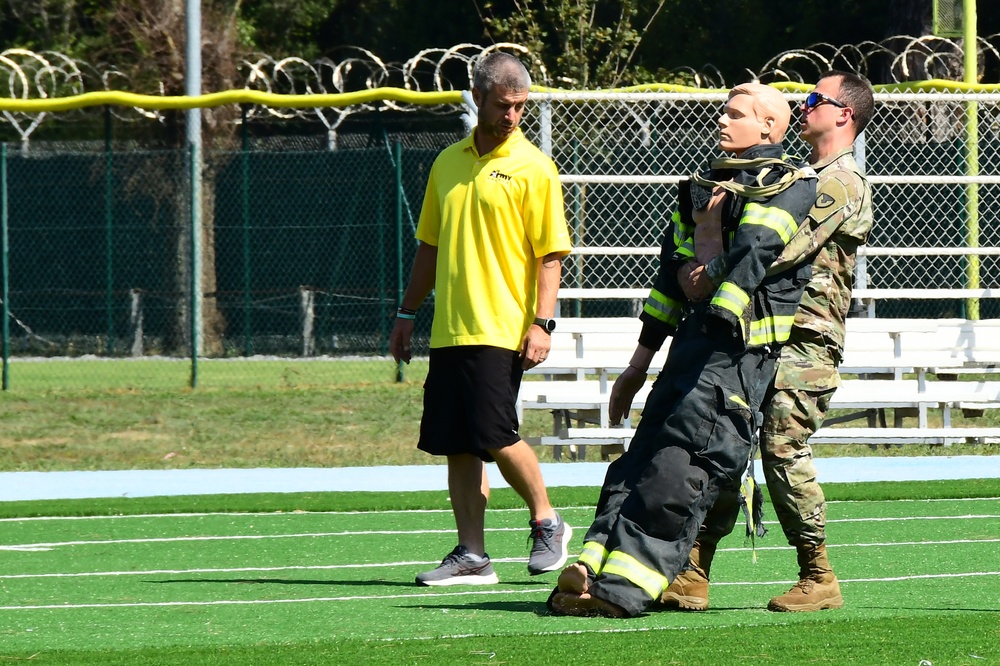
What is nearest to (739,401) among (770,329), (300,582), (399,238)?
(770,329)

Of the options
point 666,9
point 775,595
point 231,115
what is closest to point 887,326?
point 775,595

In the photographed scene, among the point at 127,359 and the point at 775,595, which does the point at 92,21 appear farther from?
the point at 775,595

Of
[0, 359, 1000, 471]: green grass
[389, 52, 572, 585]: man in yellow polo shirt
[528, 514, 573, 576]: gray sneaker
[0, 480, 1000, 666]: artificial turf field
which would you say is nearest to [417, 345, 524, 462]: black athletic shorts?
[389, 52, 572, 585]: man in yellow polo shirt

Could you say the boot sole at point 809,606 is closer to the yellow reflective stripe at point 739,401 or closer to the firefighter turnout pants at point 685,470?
the firefighter turnout pants at point 685,470

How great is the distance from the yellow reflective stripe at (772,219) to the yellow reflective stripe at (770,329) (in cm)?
28

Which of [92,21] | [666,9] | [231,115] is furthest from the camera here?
[92,21]

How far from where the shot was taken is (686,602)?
6195 mm

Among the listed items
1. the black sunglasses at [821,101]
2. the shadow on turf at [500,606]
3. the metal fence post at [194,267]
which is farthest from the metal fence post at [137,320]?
the black sunglasses at [821,101]

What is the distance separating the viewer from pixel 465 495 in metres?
7.01

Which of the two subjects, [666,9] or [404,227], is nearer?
[404,227]

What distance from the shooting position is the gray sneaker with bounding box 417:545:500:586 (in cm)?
696

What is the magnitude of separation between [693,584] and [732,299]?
1.12 metres

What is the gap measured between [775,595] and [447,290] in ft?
5.70

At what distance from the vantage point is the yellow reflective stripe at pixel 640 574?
19.1ft
